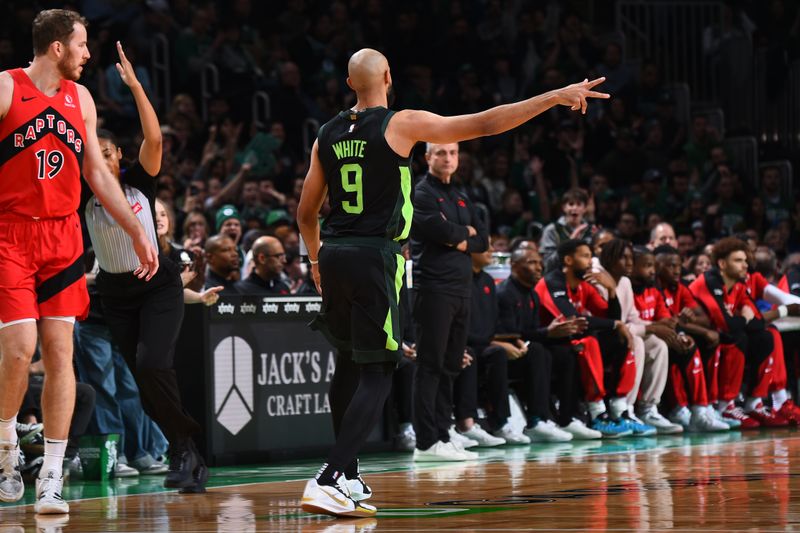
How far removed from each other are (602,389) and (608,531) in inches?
266

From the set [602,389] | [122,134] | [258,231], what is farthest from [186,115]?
[602,389]

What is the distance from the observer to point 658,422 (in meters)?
12.2

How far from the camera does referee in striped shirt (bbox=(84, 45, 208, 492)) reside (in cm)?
742

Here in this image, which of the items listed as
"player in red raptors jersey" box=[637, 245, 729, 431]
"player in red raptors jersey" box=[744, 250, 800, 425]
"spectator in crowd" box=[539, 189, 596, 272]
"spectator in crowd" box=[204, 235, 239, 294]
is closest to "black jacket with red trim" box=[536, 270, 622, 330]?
"player in red raptors jersey" box=[637, 245, 729, 431]

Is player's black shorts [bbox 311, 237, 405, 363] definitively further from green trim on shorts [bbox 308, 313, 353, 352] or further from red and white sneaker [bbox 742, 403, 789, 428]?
red and white sneaker [bbox 742, 403, 789, 428]

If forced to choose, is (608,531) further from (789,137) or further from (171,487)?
(789,137)

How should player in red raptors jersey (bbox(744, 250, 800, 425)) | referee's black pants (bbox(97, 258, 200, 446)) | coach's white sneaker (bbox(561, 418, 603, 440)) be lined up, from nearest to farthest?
1. referee's black pants (bbox(97, 258, 200, 446))
2. coach's white sneaker (bbox(561, 418, 603, 440))
3. player in red raptors jersey (bbox(744, 250, 800, 425))

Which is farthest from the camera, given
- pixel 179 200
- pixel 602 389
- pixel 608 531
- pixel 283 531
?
pixel 179 200

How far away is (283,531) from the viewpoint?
5559 millimetres

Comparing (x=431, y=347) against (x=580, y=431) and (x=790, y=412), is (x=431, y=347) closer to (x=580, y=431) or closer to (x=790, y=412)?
(x=580, y=431)

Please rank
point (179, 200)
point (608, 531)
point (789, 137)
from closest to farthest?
point (608, 531), point (179, 200), point (789, 137)

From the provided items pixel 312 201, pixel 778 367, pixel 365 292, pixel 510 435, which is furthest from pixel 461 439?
pixel 365 292

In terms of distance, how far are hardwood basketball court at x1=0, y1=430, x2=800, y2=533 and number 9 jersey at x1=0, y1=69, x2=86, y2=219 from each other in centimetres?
141

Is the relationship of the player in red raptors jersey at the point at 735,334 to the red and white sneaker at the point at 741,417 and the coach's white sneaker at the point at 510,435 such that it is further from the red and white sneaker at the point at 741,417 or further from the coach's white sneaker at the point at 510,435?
the coach's white sneaker at the point at 510,435
